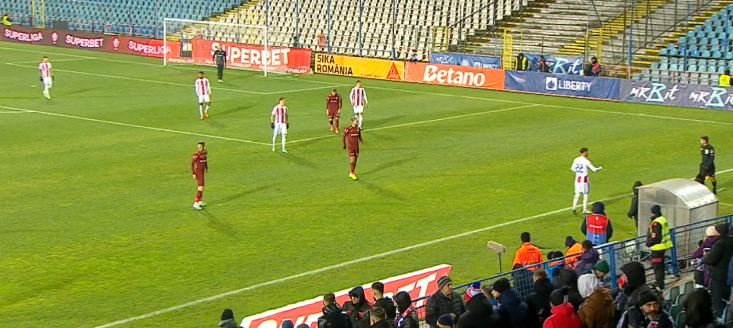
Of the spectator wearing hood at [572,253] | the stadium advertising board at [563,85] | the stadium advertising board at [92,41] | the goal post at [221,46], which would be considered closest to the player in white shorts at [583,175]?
the spectator wearing hood at [572,253]

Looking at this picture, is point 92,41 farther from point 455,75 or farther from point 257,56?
A: point 455,75

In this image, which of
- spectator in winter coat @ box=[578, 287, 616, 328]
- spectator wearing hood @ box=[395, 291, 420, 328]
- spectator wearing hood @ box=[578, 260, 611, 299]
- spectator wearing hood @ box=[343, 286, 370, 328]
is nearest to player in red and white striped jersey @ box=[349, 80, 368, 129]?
spectator wearing hood @ box=[578, 260, 611, 299]

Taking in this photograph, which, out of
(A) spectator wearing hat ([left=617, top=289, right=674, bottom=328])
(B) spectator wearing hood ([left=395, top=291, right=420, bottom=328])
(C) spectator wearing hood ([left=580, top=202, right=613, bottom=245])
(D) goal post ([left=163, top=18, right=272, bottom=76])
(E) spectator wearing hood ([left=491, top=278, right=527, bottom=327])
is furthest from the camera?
(D) goal post ([left=163, top=18, right=272, bottom=76])

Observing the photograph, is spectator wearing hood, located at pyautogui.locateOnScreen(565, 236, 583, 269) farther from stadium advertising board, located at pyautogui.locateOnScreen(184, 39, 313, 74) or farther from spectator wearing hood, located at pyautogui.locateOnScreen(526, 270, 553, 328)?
stadium advertising board, located at pyautogui.locateOnScreen(184, 39, 313, 74)

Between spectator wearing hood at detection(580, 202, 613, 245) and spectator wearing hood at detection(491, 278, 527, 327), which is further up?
spectator wearing hood at detection(491, 278, 527, 327)

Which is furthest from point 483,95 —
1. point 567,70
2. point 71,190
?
point 71,190

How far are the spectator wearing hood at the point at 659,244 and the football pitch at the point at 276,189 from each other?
12.6 feet

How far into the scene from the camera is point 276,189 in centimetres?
3073

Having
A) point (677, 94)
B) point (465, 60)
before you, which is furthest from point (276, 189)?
point (465, 60)

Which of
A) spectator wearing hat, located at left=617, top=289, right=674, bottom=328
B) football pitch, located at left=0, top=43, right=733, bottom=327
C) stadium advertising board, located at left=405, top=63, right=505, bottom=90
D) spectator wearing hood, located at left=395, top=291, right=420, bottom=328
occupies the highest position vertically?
stadium advertising board, located at left=405, top=63, right=505, bottom=90

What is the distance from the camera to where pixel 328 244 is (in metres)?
25.0

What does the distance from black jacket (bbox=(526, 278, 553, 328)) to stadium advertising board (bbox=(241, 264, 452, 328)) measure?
3.32 metres

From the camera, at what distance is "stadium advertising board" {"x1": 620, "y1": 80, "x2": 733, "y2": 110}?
45.5m

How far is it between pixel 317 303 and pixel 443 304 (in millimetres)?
2471
